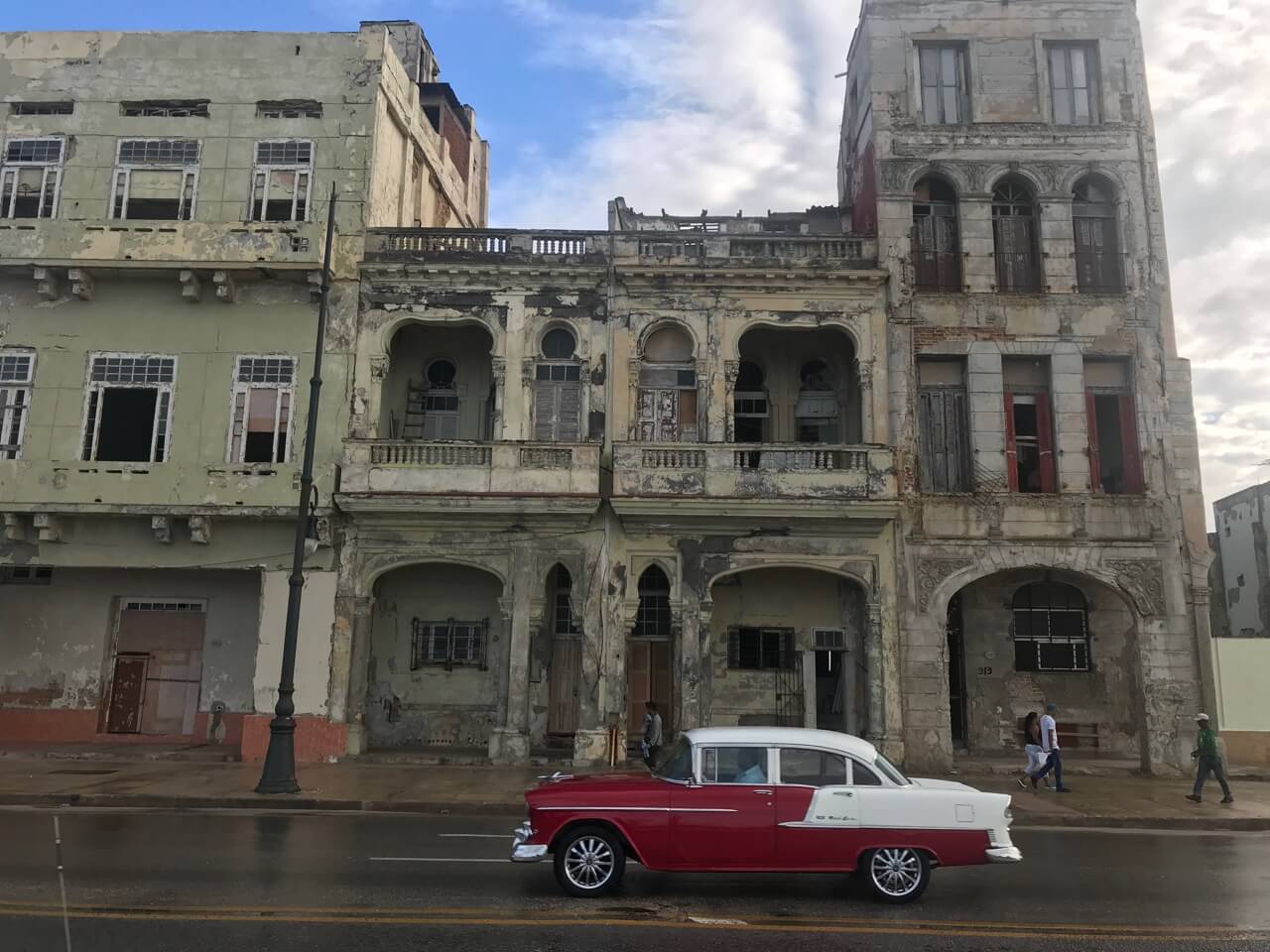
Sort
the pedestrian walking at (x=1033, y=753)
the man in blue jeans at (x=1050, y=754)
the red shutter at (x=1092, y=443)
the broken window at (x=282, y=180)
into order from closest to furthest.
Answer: the man in blue jeans at (x=1050, y=754), the pedestrian walking at (x=1033, y=753), the red shutter at (x=1092, y=443), the broken window at (x=282, y=180)

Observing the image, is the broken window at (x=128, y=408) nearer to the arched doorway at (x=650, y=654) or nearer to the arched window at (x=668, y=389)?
the arched window at (x=668, y=389)

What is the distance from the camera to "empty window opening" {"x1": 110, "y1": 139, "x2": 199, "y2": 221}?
68.2 feet

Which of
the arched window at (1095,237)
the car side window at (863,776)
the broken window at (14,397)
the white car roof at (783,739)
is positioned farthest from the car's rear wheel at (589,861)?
the arched window at (1095,237)

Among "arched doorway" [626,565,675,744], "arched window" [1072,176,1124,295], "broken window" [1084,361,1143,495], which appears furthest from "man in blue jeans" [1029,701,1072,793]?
"arched window" [1072,176,1124,295]

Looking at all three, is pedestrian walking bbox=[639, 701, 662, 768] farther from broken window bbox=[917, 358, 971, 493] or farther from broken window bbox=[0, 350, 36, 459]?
broken window bbox=[0, 350, 36, 459]

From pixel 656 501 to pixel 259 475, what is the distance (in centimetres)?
827

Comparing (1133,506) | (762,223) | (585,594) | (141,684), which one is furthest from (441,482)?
(1133,506)

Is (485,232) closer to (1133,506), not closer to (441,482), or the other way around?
(441,482)

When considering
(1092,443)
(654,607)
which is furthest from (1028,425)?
(654,607)

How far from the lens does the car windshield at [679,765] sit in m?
8.80

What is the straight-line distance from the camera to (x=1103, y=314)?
66.4 ft

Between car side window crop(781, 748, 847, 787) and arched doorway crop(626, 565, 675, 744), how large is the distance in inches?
453

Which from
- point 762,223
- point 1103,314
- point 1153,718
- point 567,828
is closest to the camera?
point 567,828

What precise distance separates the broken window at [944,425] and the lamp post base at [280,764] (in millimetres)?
13237
